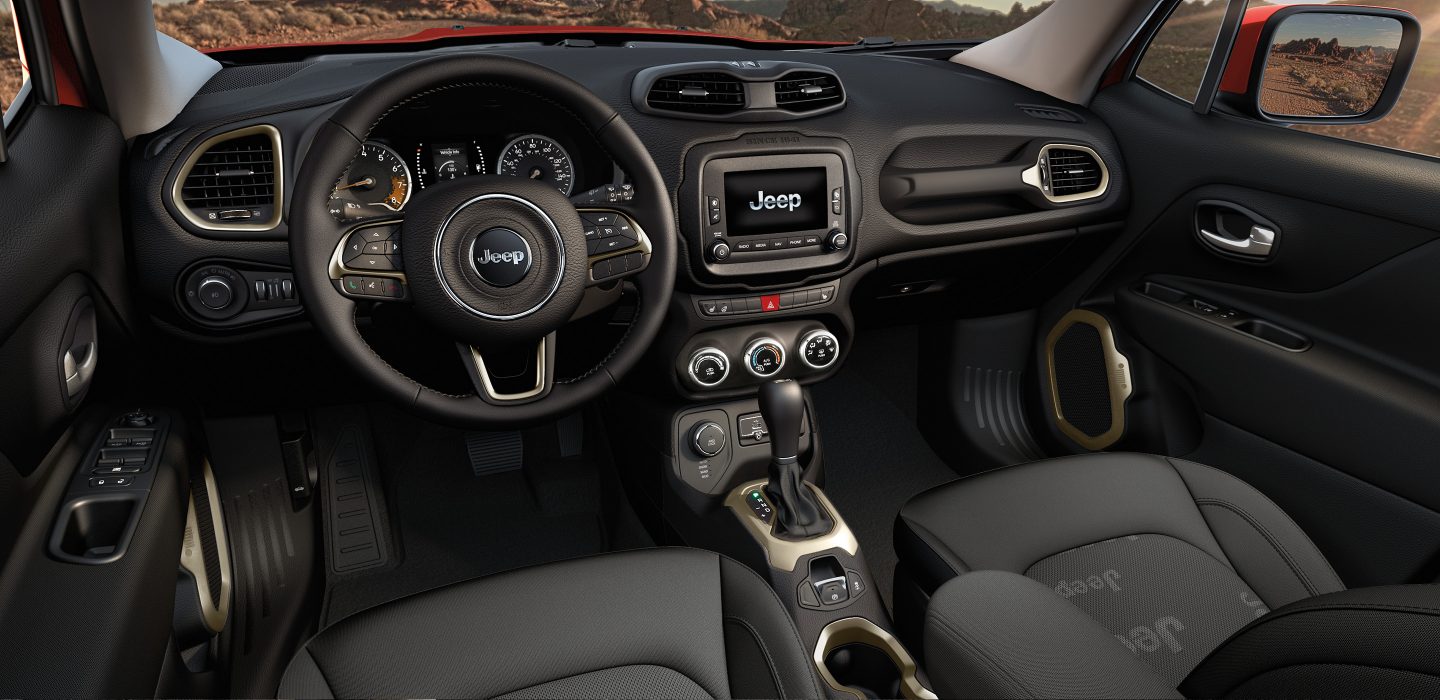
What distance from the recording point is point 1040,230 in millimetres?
2213

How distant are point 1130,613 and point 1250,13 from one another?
137cm

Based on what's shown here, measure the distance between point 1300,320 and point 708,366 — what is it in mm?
1249

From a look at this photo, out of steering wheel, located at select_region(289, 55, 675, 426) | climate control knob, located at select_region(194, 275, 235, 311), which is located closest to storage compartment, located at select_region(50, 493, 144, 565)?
climate control knob, located at select_region(194, 275, 235, 311)

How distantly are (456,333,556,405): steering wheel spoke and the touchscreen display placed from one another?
513 mm

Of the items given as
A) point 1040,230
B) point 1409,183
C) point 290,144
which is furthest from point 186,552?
point 1409,183

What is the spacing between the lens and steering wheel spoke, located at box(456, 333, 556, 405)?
140 cm

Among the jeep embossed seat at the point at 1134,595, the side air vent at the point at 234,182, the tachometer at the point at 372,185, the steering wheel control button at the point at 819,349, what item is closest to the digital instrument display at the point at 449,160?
the tachometer at the point at 372,185

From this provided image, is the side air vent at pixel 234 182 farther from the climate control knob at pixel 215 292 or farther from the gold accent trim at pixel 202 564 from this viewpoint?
the gold accent trim at pixel 202 564

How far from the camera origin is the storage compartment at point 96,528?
1.32m

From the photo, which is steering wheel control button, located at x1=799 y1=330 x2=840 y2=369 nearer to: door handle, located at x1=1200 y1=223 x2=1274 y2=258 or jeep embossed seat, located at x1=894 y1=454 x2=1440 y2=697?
jeep embossed seat, located at x1=894 y1=454 x2=1440 y2=697

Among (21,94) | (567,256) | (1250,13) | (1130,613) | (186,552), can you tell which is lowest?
(186,552)

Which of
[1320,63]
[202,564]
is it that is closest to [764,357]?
[202,564]

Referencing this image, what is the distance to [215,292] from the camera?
5.27 feet

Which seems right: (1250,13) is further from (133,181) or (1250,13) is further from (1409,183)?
(133,181)
